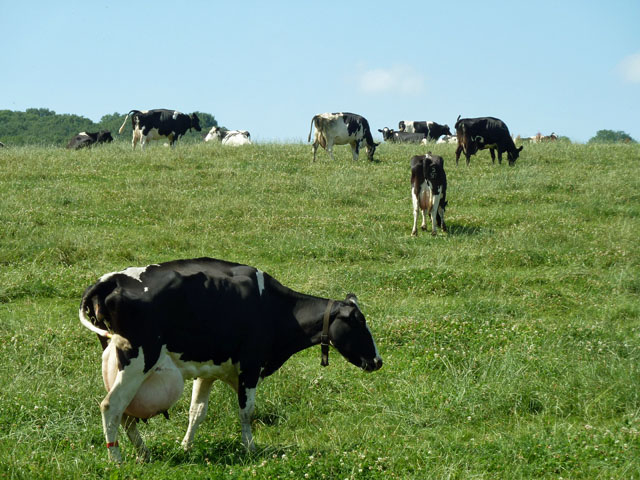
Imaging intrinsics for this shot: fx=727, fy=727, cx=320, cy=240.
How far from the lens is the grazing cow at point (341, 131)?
28.4 meters

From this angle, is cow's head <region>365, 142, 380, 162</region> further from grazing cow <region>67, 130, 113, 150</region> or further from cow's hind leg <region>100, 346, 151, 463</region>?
cow's hind leg <region>100, 346, 151, 463</region>

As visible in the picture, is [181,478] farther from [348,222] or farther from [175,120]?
A: [175,120]

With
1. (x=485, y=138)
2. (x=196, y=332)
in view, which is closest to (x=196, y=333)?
(x=196, y=332)

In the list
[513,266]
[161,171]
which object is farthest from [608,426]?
[161,171]

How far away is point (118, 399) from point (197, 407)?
114 cm

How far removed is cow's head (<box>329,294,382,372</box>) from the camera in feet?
24.0

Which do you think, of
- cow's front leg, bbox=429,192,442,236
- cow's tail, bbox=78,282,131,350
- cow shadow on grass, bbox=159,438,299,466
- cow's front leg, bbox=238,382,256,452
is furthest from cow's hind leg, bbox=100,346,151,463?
cow's front leg, bbox=429,192,442,236

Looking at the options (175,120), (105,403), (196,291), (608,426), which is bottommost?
(608,426)

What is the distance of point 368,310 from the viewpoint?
36.5ft

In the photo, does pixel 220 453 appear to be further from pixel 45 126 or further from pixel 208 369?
pixel 45 126

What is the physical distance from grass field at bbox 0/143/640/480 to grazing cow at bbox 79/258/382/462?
51cm

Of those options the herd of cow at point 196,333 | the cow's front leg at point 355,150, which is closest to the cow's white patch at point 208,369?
the herd of cow at point 196,333

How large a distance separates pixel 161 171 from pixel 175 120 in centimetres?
1012

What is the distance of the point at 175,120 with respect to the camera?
106 ft
